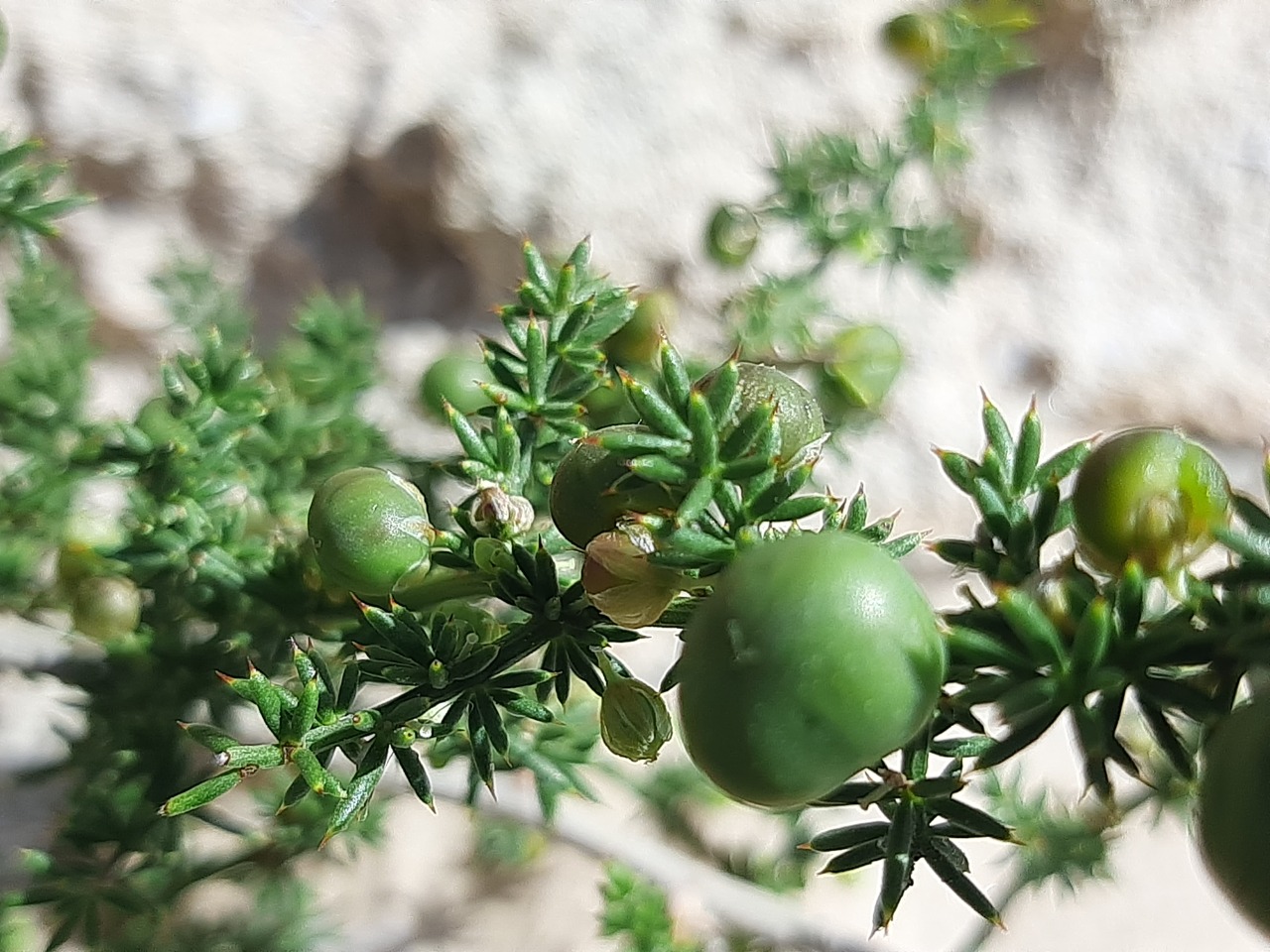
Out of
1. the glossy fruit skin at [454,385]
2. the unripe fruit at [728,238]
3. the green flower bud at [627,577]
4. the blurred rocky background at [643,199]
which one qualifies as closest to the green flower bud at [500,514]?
the green flower bud at [627,577]

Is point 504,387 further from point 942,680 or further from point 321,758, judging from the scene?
point 942,680

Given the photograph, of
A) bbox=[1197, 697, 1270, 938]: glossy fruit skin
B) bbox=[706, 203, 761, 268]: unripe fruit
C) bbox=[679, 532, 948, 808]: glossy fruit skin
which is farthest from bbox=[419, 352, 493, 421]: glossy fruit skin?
bbox=[1197, 697, 1270, 938]: glossy fruit skin

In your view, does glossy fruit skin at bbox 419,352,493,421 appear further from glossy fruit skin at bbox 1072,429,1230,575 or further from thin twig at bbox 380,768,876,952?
glossy fruit skin at bbox 1072,429,1230,575

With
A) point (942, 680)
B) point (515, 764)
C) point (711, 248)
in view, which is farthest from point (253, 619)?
point (711, 248)

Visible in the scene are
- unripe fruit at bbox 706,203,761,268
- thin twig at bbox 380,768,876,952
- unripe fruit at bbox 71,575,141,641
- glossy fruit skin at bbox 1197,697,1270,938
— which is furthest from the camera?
unripe fruit at bbox 706,203,761,268

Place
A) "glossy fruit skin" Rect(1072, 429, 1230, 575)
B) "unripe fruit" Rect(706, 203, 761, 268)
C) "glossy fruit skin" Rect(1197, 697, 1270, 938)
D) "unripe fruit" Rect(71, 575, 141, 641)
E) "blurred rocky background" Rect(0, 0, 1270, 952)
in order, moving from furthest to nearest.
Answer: "blurred rocky background" Rect(0, 0, 1270, 952) < "unripe fruit" Rect(706, 203, 761, 268) < "unripe fruit" Rect(71, 575, 141, 641) < "glossy fruit skin" Rect(1072, 429, 1230, 575) < "glossy fruit skin" Rect(1197, 697, 1270, 938)

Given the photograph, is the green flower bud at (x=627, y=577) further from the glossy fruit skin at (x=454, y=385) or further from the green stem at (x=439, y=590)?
the glossy fruit skin at (x=454, y=385)

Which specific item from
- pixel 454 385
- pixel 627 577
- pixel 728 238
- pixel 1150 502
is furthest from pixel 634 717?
pixel 728 238

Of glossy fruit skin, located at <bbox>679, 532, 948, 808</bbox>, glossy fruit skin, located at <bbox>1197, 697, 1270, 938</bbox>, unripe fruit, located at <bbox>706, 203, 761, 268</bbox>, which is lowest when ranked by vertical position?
glossy fruit skin, located at <bbox>1197, 697, 1270, 938</bbox>
